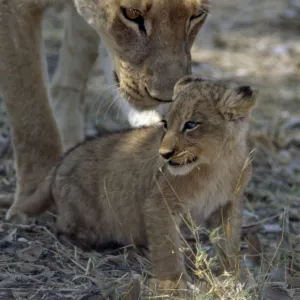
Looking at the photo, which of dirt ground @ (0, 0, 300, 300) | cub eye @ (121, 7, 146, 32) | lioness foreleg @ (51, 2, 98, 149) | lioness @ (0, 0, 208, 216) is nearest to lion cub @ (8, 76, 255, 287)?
dirt ground @ (0, 0, 300, 300)

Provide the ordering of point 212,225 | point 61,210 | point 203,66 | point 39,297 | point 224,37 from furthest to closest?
point 224,37 < point 203,66 < point 61,210 < point 212,225 < point 39,297

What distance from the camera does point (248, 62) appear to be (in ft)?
25.5

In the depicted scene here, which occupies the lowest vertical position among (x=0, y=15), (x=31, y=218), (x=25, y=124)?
(x=31, y=218)

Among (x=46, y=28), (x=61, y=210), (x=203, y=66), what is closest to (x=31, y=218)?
(x=61, y=210)

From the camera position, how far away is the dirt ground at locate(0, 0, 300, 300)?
141 inches

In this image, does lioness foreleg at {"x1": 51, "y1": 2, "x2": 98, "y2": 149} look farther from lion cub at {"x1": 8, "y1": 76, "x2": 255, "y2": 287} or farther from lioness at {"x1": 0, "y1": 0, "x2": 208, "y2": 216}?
lion cub at {"x1": 8, "y1": 76, "x2": 255, "y2": 287}

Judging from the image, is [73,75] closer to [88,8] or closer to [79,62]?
[79,62]

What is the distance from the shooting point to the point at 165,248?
11.4ft

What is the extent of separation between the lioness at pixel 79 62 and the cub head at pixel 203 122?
1.53ft

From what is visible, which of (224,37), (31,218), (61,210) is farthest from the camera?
(224,37)

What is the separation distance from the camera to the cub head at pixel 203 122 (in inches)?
131

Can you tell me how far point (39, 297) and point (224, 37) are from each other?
521 cm

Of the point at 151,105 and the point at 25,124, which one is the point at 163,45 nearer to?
the point at 151,105

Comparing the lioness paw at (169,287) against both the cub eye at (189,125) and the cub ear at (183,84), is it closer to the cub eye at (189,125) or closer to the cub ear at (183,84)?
the cub eye at (189,125)
